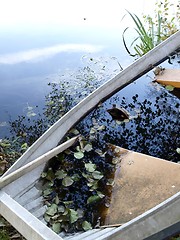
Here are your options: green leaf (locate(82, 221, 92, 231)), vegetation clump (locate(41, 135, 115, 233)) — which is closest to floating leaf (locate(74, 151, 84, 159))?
vegetation clump (locate(41, 135, 115, 233))

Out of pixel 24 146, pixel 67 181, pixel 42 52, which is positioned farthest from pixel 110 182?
pixel 42 52

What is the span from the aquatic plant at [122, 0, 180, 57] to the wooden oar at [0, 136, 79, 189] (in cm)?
197

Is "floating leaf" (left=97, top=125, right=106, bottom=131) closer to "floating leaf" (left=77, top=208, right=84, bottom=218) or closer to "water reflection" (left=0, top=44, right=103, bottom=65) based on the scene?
"floating leaf" (left=77, top=208, right=84, bottom=218)

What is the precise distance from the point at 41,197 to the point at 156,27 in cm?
279

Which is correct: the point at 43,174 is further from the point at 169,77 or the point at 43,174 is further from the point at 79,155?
the point at 169,77

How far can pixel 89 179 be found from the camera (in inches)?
84.2

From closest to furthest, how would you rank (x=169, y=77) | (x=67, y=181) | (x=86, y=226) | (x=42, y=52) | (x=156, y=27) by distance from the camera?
(x=86, y=226), (x=67, y=181), (x=169, y=77), (x=156, y=27), (x=42, y=52)

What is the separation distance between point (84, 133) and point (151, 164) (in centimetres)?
55

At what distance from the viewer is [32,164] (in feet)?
6.67

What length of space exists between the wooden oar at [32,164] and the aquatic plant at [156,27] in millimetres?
1970

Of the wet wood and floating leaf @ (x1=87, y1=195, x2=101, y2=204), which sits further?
floating leaf @ (x1=87, y1=195, x2=101, y2=204)

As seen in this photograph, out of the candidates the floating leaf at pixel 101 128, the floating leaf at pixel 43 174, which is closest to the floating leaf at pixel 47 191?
the floating leaf at pixel 43 174

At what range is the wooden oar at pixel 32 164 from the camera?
6.40ft

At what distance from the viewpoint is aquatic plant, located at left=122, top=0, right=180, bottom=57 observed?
3928 millimetres
